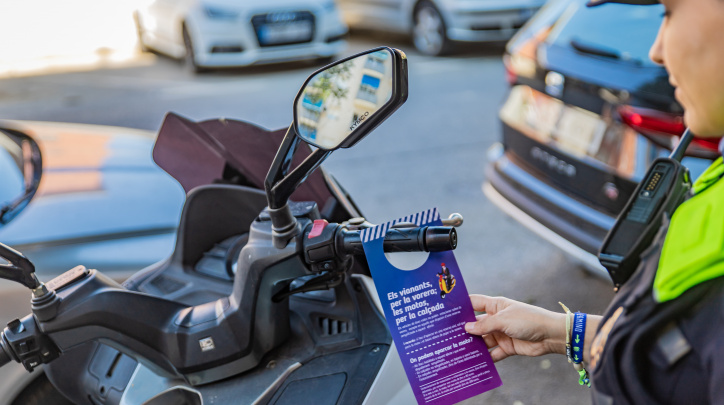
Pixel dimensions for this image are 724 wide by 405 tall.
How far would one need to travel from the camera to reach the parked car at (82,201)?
2.40 metres

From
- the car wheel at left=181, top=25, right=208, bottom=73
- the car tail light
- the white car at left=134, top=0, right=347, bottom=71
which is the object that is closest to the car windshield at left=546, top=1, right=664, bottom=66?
the car tail light

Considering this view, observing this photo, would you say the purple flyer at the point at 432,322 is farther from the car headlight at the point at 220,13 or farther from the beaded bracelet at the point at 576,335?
the car headlight at the point at 220,13

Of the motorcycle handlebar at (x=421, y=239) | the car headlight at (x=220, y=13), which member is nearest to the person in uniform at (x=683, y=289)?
the motorcycle handlebar at (x=421, y=239)

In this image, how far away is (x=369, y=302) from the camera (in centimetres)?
153

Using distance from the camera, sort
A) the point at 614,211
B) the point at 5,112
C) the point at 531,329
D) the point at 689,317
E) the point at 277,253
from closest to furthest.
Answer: the point at 689,317, the point at 277,253, the point at 531,329, the point at 614,211, the point at 5,112

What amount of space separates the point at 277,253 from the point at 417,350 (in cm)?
31

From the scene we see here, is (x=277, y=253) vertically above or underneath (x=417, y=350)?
above

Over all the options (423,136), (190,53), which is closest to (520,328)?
(423,136)

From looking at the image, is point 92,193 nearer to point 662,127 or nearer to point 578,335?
point 578,335

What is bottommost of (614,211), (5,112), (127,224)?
(5,112)

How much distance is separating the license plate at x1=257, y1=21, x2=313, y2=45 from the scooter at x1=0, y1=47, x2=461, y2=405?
728cm

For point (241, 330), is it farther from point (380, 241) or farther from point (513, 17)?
point (513, 17)

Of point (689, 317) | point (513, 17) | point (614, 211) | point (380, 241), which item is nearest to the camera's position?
point (689, 317)

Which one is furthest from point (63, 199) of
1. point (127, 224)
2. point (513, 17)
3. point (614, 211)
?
point (513, 17)
